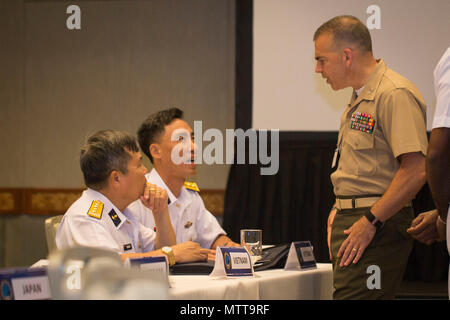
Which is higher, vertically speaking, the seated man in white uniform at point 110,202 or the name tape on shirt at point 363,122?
the name tape on shirt at point 363,122

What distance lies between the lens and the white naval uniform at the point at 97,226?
1.85 metres

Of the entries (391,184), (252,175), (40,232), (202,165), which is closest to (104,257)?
(391,184)

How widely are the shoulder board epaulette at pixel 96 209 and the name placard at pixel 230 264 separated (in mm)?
491

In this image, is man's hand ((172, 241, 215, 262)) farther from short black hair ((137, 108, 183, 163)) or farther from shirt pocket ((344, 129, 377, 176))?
short black hair ((137, 108, 183, 163))

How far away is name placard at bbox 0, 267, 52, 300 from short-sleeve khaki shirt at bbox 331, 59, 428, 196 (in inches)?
52.2

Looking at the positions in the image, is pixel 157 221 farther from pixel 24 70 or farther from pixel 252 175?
pixel 24 70

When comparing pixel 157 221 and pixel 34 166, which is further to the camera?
pixel 34 166

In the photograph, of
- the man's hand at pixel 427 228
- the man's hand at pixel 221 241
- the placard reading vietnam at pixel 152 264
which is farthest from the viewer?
the man's hand at pixel 221 241

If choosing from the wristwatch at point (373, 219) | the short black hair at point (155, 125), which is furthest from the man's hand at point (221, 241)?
the wristwatch at point (373, 219)

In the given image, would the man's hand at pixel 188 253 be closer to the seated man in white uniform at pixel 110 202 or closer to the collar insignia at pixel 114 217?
the seated man in white uniform at pixel 110 202

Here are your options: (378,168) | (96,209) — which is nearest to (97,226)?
(96,209)

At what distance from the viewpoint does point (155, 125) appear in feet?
8.98

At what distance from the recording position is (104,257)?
0.83 m

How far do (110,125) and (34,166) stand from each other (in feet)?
2.67
